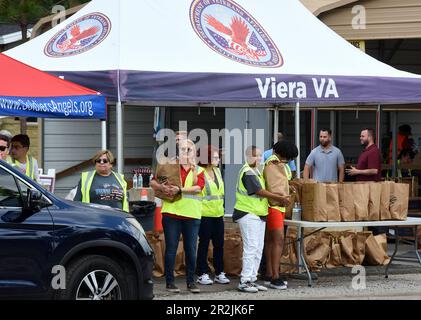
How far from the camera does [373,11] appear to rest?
54.5 feet

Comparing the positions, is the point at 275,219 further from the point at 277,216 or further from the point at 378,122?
the point at 378,122

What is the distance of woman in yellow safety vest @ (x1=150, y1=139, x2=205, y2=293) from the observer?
11188mm

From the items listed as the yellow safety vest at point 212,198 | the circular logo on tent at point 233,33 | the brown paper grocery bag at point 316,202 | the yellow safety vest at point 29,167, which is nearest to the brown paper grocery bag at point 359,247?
the brown paper grocery bag at point 316,202

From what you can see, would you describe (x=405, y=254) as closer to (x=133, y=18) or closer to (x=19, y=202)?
(x=133, y=18)

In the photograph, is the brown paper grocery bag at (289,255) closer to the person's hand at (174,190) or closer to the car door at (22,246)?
the person's hand at (174,190)

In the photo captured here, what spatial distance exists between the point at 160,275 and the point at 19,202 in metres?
4.05

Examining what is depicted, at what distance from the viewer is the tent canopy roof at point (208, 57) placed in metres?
11.9

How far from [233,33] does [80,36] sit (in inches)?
82.0

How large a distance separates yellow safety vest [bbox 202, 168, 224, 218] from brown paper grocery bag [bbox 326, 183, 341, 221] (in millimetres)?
1341

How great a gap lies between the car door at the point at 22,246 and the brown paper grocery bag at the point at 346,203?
4.65 m

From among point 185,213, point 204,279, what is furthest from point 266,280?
point 185,213

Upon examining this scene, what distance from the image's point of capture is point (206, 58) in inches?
493

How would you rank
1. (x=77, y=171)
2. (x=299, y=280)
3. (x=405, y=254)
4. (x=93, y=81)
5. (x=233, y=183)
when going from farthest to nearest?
(x=77, y=171), (x=233, y=183), (x=405, y=254), (x=299, y=280), (x=93, y=81)
